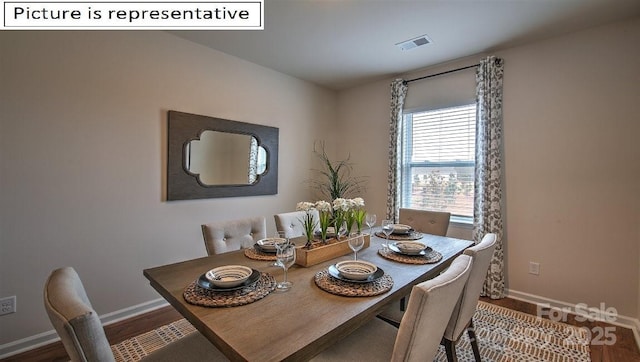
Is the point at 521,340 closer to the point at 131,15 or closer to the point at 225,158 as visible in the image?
the point at 225,158

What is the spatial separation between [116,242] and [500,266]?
11.6 feet

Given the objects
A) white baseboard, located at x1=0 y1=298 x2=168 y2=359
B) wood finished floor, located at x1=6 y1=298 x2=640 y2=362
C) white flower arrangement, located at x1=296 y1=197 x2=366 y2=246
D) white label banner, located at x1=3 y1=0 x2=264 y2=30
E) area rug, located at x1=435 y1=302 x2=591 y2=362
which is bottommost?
wood finished floor, located at x1=6 y1=298 x2=640 y2=362

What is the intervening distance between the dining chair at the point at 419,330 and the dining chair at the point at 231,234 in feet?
3.37

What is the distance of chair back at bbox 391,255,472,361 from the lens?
942 mm

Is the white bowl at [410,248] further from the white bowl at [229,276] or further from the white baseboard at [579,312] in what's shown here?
the white baseboard at [579,312]

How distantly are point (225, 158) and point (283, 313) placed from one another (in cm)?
228

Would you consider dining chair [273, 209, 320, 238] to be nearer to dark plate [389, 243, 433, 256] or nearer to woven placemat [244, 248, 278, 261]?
woven placemat [244, 248, 278, 261]

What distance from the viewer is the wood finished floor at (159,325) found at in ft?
6.38

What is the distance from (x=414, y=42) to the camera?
2.76m

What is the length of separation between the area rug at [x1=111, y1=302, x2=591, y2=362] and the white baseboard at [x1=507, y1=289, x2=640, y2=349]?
11.3 inches

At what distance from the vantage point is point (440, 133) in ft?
11.1

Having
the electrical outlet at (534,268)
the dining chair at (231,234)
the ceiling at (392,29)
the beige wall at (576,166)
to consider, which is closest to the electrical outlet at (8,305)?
the dining chair at (231,234)

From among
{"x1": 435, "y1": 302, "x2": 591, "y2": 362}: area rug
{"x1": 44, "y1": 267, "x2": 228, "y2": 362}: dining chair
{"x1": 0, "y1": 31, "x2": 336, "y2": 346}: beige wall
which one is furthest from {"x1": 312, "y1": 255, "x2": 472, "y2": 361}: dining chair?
{"x1": 0, "y1": 31, "x2": 336, "y2": 346}: beige wall

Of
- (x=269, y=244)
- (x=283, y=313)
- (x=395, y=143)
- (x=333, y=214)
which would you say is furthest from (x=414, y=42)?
(x=283, y=313)
